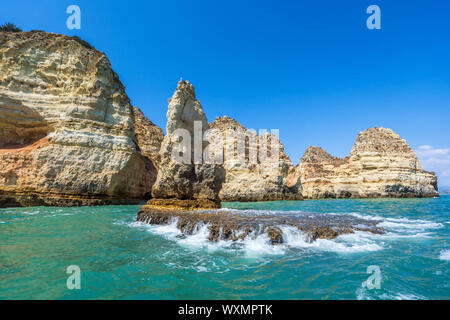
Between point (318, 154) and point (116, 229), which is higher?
point (318, 154)

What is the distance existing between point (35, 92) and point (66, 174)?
7.76 meters

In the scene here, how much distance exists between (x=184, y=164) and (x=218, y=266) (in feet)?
30.4

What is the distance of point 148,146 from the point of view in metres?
35.9

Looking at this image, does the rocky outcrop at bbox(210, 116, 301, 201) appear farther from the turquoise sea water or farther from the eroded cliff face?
the turquoise sea water

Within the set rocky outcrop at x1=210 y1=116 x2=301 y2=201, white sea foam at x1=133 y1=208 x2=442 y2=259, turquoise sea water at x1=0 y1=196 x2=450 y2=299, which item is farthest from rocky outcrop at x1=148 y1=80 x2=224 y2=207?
rocky outcrop at x1=210 y1=116 x2=301 y2=201

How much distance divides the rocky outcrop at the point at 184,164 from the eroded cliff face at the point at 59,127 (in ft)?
27.4

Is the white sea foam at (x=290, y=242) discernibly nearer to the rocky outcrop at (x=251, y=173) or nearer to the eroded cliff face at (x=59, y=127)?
the eroded cliff face at (x=59, y=127)

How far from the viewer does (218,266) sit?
479cm

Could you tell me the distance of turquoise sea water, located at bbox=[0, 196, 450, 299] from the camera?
3.52 metres

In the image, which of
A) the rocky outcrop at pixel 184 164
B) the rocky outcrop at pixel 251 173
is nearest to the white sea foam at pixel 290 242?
the rocky outcrop at pixel 184 164

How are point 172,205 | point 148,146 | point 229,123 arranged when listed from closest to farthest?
point 172,205 → point 148,146 → point 229,123
